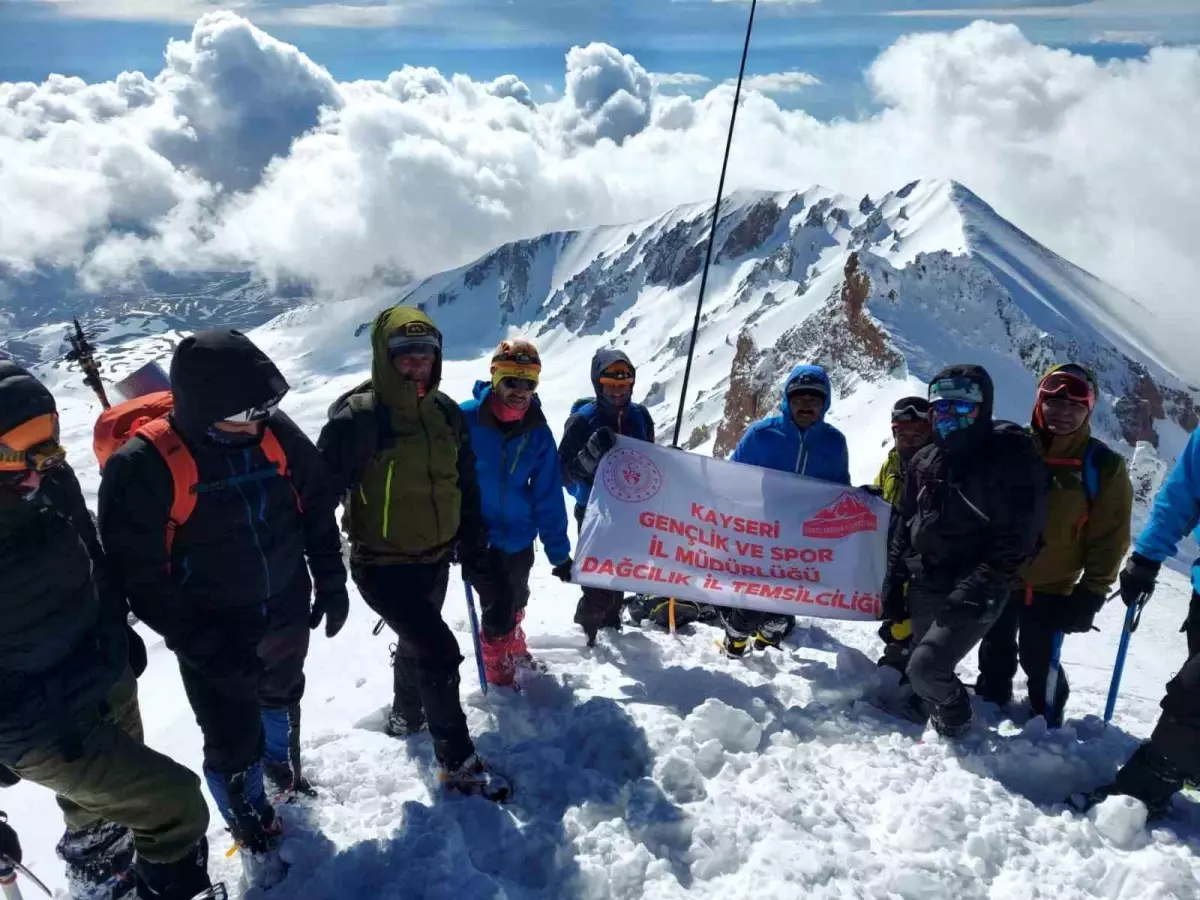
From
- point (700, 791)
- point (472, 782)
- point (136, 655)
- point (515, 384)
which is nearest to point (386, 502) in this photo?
point (515, 384)

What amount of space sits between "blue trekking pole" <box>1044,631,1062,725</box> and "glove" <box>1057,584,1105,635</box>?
0.44 ft

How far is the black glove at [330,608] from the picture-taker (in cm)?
457

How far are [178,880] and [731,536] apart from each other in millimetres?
4744

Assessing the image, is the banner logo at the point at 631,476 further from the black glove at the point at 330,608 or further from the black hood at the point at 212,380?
the black hood at the point at 212,380

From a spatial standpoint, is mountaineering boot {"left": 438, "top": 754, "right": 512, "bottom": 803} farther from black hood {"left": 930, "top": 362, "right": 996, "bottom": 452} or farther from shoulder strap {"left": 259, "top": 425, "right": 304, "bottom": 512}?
black hood {"left": 930, "top": 362, "right": 996, "bottom": 452}

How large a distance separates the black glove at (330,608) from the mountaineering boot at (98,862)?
1.39 m

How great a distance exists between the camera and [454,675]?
4840 mm

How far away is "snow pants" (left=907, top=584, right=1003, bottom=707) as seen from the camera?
17.0ft

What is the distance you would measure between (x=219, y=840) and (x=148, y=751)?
107 cm

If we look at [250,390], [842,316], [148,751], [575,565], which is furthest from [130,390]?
[842,316]

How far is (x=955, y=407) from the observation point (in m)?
5.21

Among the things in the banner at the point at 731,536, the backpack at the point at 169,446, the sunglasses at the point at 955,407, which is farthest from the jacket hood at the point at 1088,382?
the backpack at the point at 169,446

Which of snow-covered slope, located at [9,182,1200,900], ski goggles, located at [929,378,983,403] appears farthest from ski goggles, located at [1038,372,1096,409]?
snow-covered slope, located at [9,182,1200,900]

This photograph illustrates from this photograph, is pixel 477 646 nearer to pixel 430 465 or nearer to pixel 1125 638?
pixel 430 465
